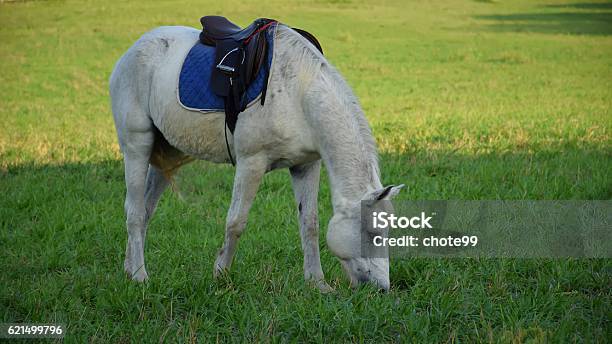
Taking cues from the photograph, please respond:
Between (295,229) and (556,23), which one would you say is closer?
(295,229)

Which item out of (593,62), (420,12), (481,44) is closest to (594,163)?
(593,62)

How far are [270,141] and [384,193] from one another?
41.8 inches

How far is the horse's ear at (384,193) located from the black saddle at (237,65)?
1127 mm

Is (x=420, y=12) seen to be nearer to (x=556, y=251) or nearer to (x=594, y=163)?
(x=594, y=163)

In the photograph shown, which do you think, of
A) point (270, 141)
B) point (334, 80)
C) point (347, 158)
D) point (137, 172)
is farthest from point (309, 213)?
point (137, 172)

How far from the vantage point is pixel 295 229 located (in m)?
6.65

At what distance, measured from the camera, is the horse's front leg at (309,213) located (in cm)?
539

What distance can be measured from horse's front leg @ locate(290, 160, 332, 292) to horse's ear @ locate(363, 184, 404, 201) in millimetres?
1011

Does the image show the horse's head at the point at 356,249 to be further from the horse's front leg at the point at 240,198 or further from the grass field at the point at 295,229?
the horse's front leg at the point at 240,198

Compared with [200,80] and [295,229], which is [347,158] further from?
[295,229]

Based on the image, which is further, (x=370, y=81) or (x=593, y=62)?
(x=593, y=62)

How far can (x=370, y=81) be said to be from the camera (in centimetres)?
2020

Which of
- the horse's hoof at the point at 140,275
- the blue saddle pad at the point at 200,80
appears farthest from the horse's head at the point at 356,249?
the horse's hoof at the point at 140,275

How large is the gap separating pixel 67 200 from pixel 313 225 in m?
3.36
